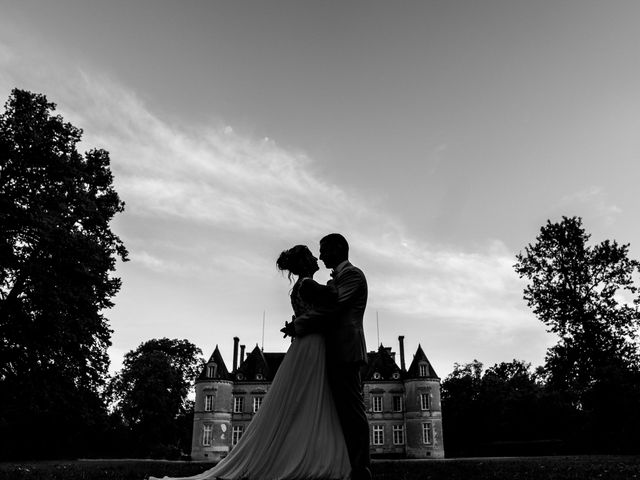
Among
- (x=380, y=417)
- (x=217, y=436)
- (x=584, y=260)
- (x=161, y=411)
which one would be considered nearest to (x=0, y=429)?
(x=161, y=411)

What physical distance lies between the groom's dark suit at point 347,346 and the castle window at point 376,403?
165 ft

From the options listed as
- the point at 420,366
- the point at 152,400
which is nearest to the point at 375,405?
the point at 420,366

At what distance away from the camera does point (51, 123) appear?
19.9 meters

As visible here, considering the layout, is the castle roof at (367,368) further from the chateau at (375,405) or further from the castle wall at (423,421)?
the castle wall at (423,421)

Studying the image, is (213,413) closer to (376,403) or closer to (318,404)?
(376,403)

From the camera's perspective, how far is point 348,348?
4.55 metres

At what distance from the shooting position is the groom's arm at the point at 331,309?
467 cm

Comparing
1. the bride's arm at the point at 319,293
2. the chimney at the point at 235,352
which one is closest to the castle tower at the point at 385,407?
the chimney at the point at 235,352

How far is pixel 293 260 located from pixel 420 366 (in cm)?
4795

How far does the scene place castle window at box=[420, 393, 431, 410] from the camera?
162ft

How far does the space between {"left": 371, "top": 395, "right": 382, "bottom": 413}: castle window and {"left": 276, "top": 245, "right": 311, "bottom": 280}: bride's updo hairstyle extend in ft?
164

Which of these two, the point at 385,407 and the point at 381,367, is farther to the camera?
the point at 381,367

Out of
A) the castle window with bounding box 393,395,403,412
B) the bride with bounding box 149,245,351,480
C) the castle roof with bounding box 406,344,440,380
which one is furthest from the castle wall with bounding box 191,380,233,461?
the bride with bounding box 149,245,351,480

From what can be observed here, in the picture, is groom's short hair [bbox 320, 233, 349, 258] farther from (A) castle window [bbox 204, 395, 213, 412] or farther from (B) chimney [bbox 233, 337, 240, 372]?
(B) chimney [bbox 233, 337, 240, 372]
